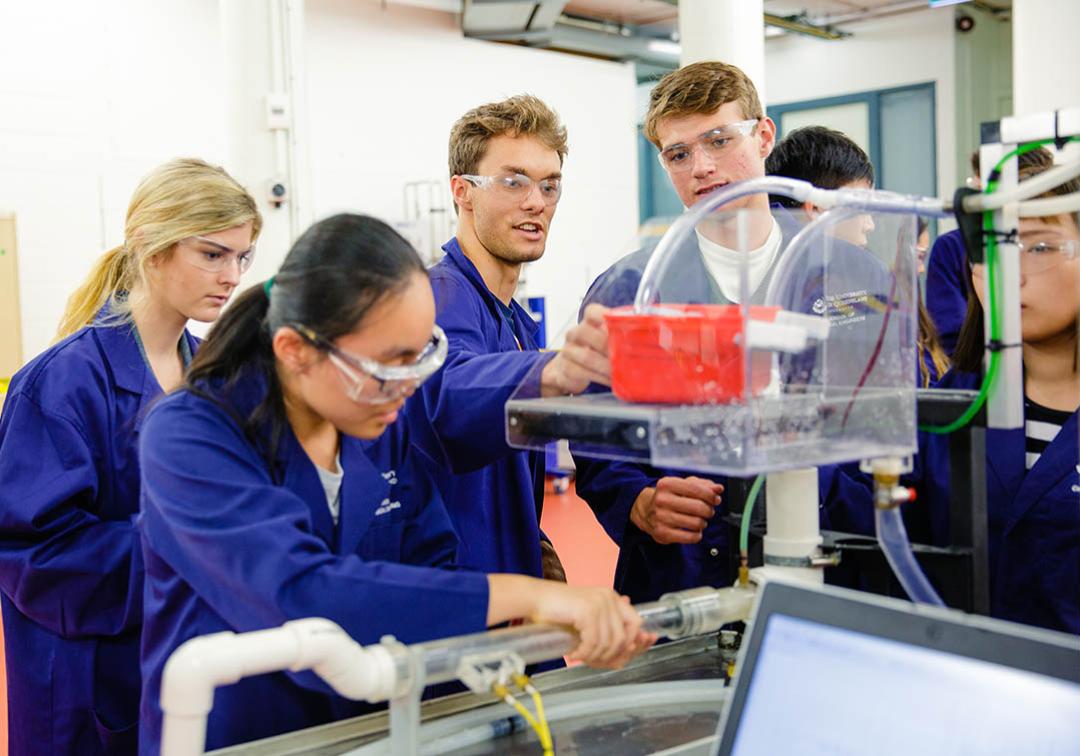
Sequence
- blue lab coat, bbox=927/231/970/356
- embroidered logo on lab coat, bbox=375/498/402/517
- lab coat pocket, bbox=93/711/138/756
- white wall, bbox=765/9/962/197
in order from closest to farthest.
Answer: embroidered logo on lab coat, bbox=375/498/402/517 → lab coat pocket, bbox=93/711/138/756 → blue lab coat, bbox=927/231/970/356 → white wall, bbox=765/9/962/197

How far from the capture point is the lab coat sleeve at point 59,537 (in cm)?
172

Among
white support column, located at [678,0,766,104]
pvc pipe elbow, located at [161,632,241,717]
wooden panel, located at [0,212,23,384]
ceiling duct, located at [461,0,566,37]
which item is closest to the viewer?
pvc pipe elbow, located at [161,632,241,717]

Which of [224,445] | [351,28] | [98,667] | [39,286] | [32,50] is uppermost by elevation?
[351,28]

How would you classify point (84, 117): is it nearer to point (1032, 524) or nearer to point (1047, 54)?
point (1047, 54)

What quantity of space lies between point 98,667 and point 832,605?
1.38 meters

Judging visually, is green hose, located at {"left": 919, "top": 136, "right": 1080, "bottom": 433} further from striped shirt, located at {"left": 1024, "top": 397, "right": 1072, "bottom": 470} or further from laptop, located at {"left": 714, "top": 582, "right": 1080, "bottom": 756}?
striped shirt, located at {"left": 1024, "top": 397, "right": 1072, "bottom": 470}

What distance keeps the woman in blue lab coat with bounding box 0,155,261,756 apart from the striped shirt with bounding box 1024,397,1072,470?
1316 mm

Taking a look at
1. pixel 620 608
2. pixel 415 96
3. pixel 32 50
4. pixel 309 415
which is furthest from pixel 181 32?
pixel 620 608

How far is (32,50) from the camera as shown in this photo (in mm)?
5098

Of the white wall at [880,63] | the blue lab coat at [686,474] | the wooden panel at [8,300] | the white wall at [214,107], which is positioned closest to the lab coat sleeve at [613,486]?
the blue lab coat at [686,474]

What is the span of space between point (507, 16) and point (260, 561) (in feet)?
19.5

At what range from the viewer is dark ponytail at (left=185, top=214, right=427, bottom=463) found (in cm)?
124

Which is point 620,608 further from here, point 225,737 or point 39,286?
point 39,286

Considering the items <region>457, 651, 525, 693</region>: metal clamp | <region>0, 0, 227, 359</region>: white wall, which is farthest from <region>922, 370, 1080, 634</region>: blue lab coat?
<region>0, 0, 227, 359</region>: white wall
